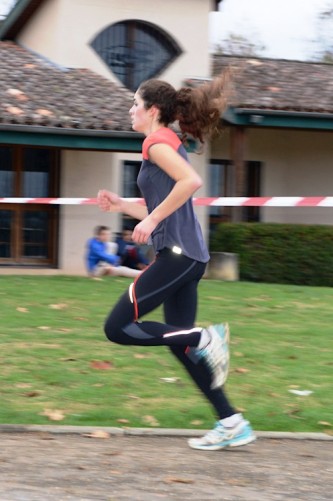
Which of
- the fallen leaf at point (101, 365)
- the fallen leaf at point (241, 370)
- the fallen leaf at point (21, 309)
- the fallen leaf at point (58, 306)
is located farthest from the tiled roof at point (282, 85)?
the fallen leaf at point (101, 365)

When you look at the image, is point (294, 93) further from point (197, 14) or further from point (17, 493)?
point (17, 493)

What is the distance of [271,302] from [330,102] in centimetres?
663

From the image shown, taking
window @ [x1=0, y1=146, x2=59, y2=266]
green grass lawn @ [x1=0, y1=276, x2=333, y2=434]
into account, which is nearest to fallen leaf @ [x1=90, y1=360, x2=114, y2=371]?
green grass lawn @ [x1=0, y1=276, x2=333, y2=434]

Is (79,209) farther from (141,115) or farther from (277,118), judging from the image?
(141,115)

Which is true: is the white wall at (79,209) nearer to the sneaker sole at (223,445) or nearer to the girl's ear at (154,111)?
the sneaker sole at (223,445)

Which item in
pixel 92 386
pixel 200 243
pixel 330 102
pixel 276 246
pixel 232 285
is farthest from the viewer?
pixel 330 102

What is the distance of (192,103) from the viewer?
16.2ft

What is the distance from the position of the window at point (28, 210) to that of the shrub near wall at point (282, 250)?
293 centimetres

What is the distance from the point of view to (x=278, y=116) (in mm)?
16344

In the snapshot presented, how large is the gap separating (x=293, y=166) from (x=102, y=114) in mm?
5355

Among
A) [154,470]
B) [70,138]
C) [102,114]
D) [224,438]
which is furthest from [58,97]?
[154,470]

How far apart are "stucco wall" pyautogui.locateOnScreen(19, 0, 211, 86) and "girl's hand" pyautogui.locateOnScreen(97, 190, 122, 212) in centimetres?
1212

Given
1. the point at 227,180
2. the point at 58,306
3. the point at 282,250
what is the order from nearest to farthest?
1. the point at 58,306
2. the point at 282,250
3. the point at 227,180

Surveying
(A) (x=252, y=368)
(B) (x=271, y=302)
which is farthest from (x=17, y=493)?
(B) (x=271, y=302)
